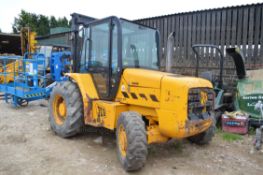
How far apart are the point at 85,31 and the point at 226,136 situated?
3.59 m

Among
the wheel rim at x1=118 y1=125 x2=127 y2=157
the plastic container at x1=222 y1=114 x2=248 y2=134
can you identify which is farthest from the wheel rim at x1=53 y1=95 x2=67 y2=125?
the plastic container at x1=222 y1=114 x2=248 y2=134

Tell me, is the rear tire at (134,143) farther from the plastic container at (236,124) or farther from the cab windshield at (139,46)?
the plastic container at (236,124)

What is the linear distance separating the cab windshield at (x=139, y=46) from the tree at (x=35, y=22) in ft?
104

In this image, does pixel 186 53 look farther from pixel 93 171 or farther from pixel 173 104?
pixel 93 171

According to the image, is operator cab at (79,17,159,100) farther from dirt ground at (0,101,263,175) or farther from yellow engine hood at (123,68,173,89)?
dirt ground at (0,101,263,175)

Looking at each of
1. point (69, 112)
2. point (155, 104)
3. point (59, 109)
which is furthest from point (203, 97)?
point (59, 109)

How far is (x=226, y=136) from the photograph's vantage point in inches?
199

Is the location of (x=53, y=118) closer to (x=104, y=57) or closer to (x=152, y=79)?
(x=104, y=57)

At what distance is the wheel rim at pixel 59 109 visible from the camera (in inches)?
192

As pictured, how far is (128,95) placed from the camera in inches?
150

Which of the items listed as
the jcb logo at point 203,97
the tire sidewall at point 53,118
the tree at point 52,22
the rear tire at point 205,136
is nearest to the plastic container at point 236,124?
the rear tire at point 205,136


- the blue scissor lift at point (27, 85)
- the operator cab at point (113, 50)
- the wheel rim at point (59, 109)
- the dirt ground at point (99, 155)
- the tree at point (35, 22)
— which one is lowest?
the dirt ground at point (99, 155)

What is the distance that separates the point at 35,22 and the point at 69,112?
115 feet

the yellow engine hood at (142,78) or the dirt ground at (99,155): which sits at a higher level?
the yellow engine hood at (142,78)
